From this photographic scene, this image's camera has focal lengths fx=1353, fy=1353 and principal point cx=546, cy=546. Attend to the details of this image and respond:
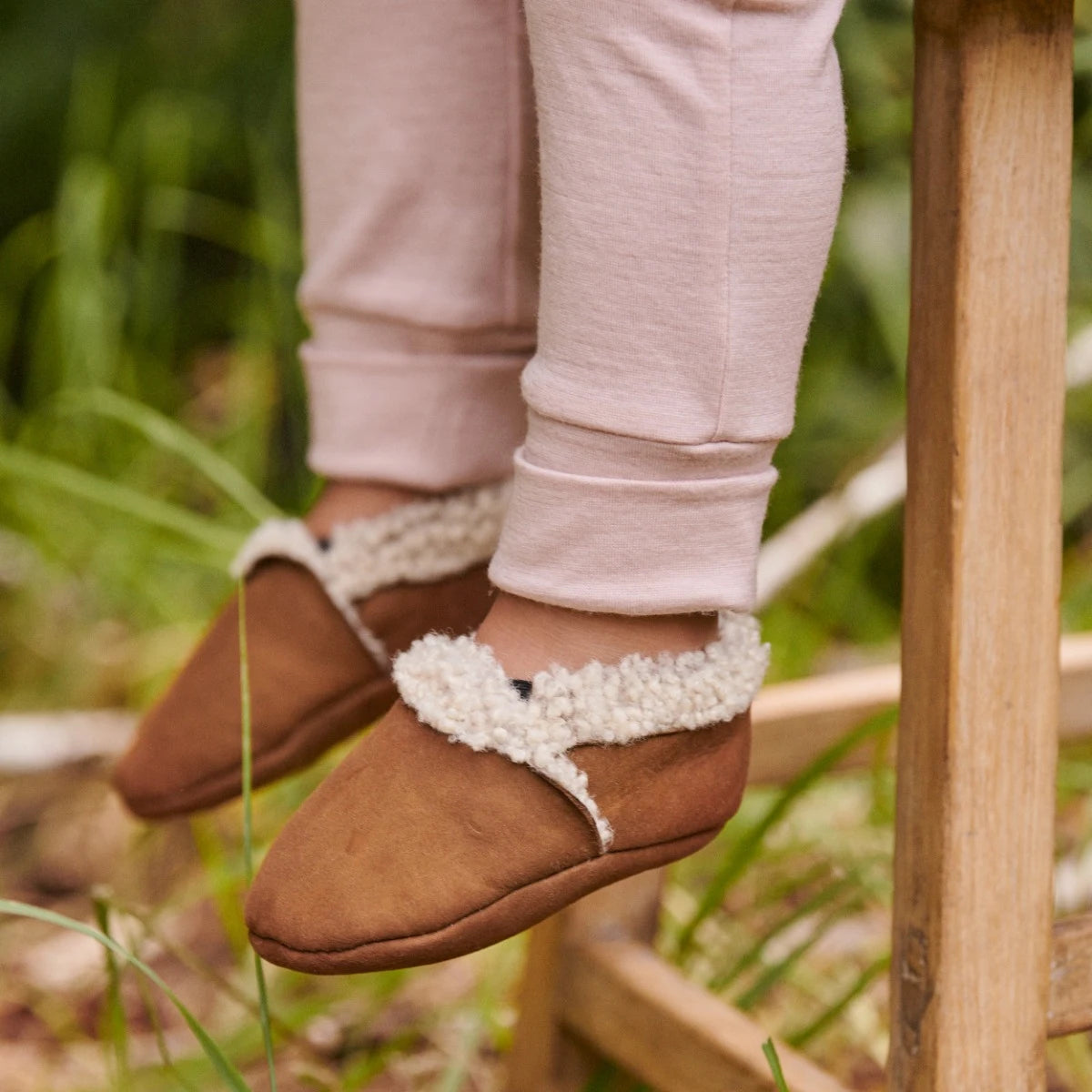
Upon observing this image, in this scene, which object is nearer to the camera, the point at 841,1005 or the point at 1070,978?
the point at 1070,978

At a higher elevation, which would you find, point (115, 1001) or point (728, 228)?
point (728, 228)

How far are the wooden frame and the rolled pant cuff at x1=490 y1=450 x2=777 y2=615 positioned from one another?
0.07 metres

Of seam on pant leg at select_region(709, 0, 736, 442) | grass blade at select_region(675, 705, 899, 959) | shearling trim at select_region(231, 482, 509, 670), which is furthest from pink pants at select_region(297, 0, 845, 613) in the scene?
grass blade at select_region(675, 705, 899, 959)

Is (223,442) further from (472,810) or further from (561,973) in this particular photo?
(472,810)

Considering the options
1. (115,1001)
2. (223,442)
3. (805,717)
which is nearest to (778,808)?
(805,717)

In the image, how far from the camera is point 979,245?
1.50 ft

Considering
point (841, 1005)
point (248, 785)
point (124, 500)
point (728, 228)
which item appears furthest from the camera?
point (124, 500)

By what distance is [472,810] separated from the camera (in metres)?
0.45

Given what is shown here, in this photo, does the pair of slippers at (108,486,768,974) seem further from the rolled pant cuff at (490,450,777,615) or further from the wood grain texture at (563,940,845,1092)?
the wood grain texture at (563,940,845,1092)

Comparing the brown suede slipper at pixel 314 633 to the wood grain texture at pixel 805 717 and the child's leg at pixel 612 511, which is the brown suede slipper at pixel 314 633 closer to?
the child's leg at pixel 612 511

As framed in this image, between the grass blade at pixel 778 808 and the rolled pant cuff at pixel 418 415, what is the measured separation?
9.0 inches

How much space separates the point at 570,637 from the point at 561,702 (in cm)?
3

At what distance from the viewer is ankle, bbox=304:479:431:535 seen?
599mm

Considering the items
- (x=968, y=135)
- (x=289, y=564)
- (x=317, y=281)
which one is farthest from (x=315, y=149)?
(x=968, y=135)
